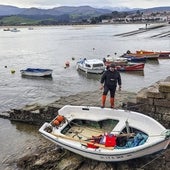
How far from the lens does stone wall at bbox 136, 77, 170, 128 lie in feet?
46.6

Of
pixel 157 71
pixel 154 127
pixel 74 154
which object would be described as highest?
pixel 154 127

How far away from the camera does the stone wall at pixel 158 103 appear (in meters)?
14.2

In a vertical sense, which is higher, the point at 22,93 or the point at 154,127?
the point at 154,127

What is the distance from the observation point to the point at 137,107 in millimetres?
15289

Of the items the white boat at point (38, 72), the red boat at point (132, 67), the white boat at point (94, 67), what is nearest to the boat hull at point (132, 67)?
the red boat at point (132, 67)

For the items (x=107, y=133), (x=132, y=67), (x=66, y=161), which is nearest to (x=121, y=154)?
(x=107, y=133)

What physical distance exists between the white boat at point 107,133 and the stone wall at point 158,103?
3.05 ft

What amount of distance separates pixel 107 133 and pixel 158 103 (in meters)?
2.46

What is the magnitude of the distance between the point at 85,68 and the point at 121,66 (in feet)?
12.7

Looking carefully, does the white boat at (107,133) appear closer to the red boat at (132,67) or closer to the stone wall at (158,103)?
the stone wall at (158,103)

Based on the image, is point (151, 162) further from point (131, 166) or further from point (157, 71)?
point (157, 71)

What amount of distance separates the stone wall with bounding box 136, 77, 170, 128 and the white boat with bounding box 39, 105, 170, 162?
93 centimetres

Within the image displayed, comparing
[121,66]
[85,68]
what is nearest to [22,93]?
[85,68]

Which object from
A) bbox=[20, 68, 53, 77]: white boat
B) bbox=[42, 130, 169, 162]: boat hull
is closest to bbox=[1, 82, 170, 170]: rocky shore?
bbox=[42, 130, 169, 162]: boat hull
